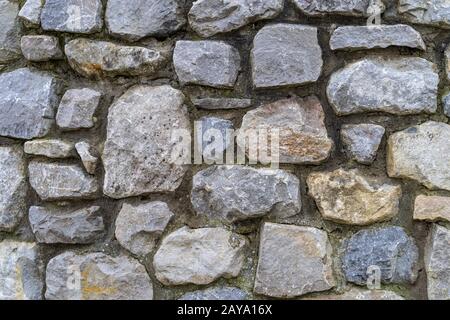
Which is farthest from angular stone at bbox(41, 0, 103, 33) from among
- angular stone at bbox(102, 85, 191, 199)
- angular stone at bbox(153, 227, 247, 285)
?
angular stone at bbox(153, 227, 247, 285)

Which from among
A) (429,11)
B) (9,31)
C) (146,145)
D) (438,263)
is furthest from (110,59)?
(438,263)

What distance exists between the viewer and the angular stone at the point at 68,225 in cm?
172

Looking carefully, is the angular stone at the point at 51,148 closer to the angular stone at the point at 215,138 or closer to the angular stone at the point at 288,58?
the angular stone at the point at 215,138

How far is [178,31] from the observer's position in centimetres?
170

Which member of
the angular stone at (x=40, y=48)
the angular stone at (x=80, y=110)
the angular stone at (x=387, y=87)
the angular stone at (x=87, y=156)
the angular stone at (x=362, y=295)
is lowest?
the angular stone at (x=362, y=295)

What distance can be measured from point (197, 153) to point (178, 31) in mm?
374

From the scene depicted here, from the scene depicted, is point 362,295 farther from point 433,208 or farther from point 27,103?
point 27,103

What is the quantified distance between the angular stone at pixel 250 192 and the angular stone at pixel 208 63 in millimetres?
259

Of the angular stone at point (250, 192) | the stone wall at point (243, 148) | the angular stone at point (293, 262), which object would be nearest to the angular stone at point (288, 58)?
the stone wall at point (243, 148)

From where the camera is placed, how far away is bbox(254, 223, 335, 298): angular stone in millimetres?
1622

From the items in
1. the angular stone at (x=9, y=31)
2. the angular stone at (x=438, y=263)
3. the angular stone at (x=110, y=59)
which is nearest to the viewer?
the angular stone at (x=438, y=263)

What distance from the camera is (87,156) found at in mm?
1704

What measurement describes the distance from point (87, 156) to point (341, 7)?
0.87 m

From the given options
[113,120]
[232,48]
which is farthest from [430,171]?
[113,120]
